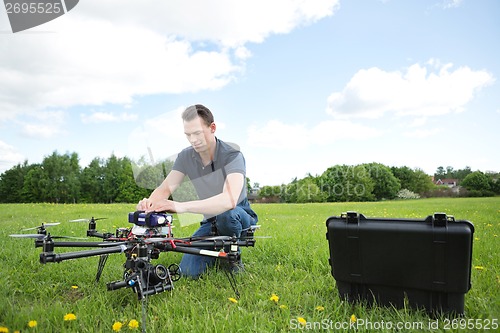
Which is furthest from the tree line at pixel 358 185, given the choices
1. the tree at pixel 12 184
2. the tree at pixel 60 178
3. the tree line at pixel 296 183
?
the tree at pixel 12 184

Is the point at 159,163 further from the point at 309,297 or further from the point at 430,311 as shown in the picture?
the point at 430,311

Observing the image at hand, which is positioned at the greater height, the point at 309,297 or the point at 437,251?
the point at 437,251

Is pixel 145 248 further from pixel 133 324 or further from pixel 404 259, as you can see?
pixel 404 259

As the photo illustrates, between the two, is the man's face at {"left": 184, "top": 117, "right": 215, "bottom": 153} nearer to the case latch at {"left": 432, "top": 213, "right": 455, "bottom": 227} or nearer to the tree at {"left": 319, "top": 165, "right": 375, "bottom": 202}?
the case latch at {"left": 432, "top": 213, "right": 455, "bottom": 227}

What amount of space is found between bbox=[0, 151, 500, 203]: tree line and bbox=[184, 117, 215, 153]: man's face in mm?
26551

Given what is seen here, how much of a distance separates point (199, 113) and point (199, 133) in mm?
200

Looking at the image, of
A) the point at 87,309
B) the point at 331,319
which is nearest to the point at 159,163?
the point at 87,309

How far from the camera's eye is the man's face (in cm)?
372

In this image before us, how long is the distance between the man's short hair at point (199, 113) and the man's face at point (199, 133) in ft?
0.11

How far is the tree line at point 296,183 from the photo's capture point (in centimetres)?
3471

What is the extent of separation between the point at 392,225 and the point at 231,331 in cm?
136

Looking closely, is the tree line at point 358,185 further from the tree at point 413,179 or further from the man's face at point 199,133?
the man's face at point 199,133

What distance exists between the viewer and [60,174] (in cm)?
4188

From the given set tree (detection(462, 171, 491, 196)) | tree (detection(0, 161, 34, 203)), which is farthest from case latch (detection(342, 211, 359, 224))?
tree (detection(0, 161, 34, 203))
